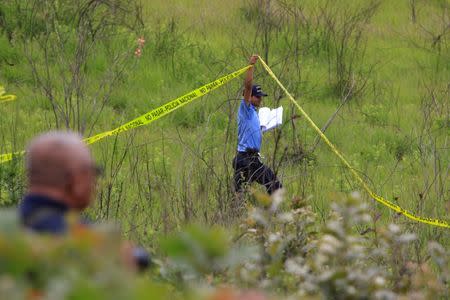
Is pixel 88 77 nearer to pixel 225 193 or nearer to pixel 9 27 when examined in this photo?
pixel 9 27

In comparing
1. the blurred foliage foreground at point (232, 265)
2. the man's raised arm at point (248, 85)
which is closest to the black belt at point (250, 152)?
the man's raised arm at point (248, 85)

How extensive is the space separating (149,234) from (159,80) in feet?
24.0

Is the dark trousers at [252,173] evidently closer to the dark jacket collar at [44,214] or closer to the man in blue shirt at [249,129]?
the man in blue shirt at [249,129]

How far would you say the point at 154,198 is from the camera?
7.72m

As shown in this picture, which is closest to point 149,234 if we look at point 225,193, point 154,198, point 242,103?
point 225,193

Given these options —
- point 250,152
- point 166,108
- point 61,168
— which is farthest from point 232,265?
point 166,108

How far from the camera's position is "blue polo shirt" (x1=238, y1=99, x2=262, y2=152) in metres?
8.77

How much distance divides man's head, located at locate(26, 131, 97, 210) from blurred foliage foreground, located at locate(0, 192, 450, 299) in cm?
29

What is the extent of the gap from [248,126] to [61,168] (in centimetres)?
588

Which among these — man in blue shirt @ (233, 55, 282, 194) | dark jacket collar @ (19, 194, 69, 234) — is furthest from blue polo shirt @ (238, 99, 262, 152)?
dark jacket collar @ (19, 194, 69, 234)

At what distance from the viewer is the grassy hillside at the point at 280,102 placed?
25.3 feet

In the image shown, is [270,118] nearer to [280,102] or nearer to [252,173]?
[252,173]

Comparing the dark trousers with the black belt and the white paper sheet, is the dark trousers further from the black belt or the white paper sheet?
the white paper sheet

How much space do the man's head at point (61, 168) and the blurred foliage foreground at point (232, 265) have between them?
0.29 meters
